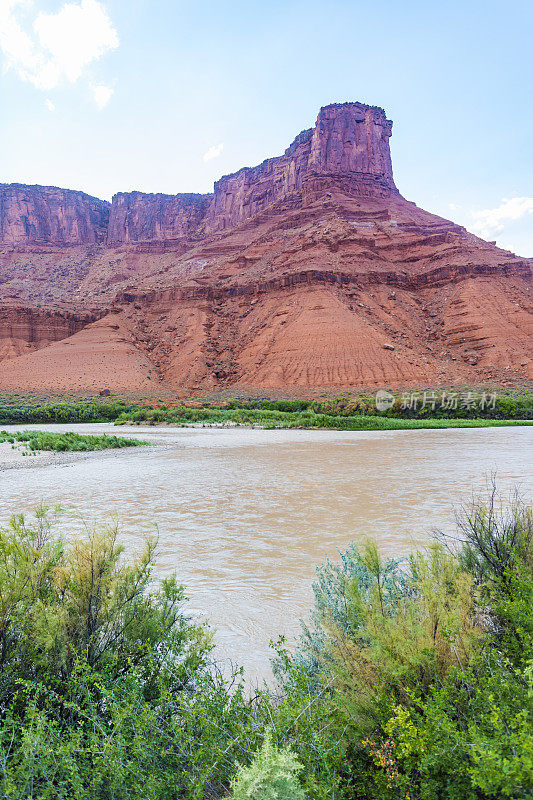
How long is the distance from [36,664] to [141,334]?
228ft

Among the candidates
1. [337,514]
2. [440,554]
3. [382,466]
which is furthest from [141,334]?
[440,554]

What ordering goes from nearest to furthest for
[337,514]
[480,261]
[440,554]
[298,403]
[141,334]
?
[440,554]
[337,514]
[298,403]
[480,261]
[141,334]

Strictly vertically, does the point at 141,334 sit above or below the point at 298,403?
above

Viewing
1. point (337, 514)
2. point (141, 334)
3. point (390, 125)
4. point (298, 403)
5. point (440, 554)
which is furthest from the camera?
point (390, 125)

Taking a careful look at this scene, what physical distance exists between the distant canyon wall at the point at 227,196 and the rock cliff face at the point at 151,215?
0.26 metres

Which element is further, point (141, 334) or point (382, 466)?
point (141, 334)

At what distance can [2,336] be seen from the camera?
68250 millimetres

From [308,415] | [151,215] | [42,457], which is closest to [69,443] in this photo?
[42,457]

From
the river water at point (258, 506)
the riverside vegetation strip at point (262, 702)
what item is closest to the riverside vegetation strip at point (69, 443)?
the river water at point (258, 506)

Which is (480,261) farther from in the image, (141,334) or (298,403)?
(141,334)

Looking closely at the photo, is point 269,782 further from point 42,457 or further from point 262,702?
point 42,457

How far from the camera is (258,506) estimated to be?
8.77m

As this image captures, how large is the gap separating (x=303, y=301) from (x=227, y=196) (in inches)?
2305

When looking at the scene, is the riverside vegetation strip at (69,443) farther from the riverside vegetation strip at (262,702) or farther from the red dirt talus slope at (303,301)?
the red dirt talus slope at (303,301)
